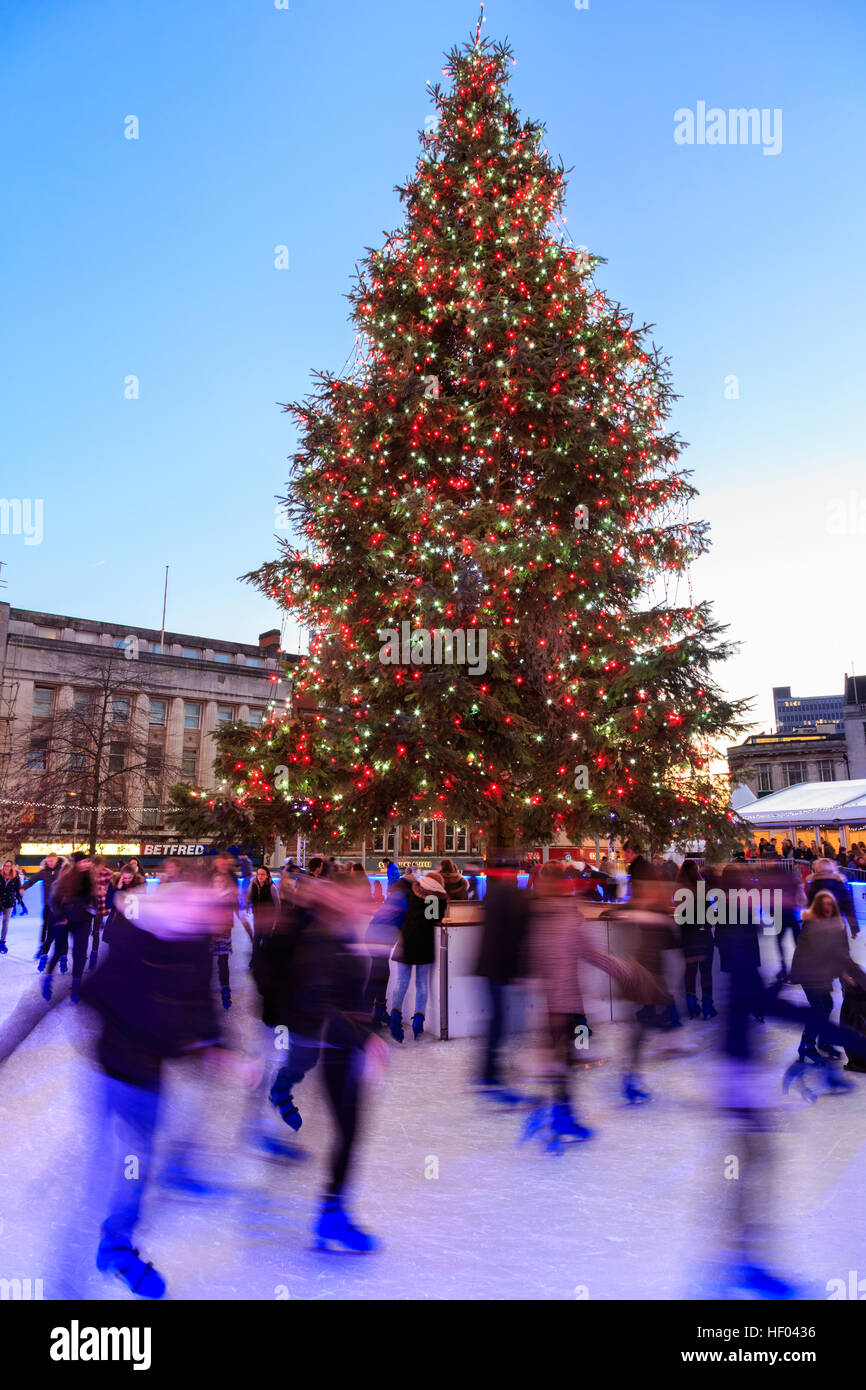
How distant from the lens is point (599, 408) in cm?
1207

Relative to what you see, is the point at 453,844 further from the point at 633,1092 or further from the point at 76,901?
the point at 633,1092

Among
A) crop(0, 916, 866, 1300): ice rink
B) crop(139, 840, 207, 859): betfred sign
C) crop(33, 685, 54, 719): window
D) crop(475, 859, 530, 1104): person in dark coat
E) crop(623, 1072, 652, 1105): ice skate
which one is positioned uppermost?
crop(33, 685, 54, 719): window

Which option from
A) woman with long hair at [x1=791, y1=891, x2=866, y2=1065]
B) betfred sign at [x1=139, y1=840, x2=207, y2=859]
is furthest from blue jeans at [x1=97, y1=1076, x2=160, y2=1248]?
betfred sign at [x1=139, y1=840, x2=207, y2=859]

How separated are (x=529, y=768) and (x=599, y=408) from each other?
554 centimetres

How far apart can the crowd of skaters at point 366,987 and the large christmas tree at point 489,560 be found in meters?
1.95

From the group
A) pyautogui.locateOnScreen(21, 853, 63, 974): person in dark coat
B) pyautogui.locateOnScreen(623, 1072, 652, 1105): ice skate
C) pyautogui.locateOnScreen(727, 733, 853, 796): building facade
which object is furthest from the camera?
pyautogui.locateOnScreen(727, 733, 853, 796): building facade

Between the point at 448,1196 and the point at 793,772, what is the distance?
8517 cm

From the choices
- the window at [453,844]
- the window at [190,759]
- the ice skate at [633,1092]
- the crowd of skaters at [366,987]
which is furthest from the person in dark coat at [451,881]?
the window at [190,759]

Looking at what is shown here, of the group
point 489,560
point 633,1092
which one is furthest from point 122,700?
point 633,1092

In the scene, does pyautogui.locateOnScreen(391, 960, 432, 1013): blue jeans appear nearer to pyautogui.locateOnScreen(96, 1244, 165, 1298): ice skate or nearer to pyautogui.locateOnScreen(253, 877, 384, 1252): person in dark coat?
pyautogui.locateOnScreen(253, 877, 384, 1252): person in dark coat

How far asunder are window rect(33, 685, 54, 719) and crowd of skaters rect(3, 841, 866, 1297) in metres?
43.8

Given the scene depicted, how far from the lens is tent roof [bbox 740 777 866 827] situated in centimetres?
2609

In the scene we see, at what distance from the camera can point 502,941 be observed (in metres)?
7.04
